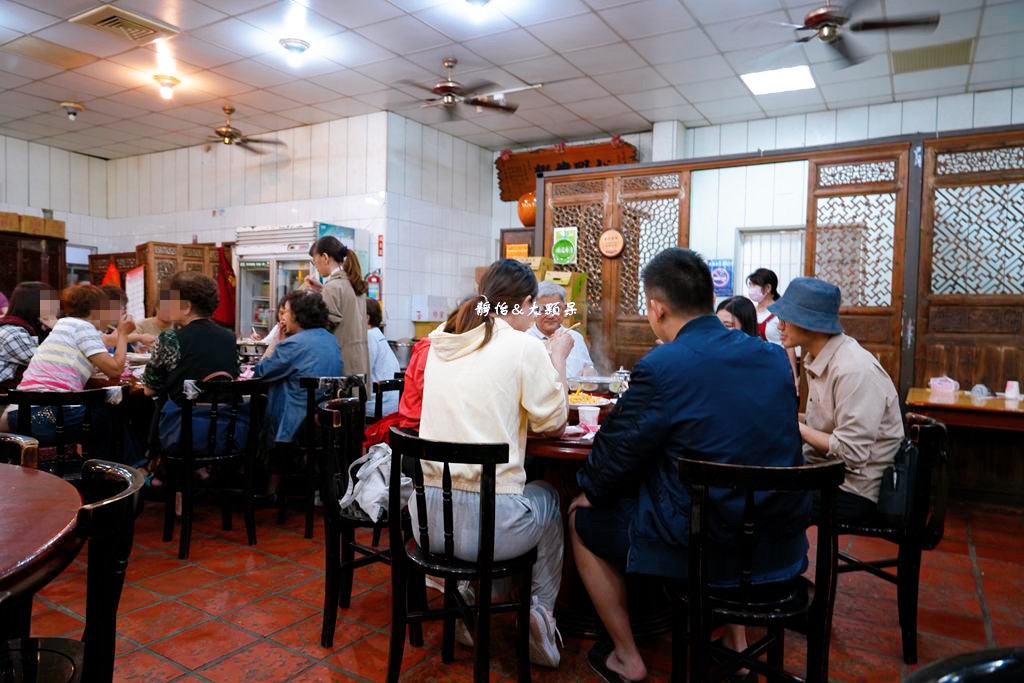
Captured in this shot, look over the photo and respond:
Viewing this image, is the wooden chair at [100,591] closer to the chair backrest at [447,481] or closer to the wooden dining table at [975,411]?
the chair backrest at [447,481]

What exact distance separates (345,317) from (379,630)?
2511 mm

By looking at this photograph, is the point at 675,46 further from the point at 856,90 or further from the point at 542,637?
the point at 542,637

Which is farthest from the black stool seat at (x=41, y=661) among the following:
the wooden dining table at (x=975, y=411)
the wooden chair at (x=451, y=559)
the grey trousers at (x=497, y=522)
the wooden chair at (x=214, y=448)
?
the wooden dining table at (x=975, y=411)

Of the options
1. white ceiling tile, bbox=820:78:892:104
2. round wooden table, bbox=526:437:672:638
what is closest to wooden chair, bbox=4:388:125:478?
round wooden table, bbox=526:437:672:638

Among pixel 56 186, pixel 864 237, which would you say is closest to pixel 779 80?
pixel 864 237

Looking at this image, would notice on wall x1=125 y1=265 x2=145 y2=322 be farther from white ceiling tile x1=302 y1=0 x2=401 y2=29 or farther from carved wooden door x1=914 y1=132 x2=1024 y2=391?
carved wooden door x1=914 y1=132 x2=1024 y2=391

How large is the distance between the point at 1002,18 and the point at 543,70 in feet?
12.9

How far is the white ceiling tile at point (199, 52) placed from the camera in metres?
5.97

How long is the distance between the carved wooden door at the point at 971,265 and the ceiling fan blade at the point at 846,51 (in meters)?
0.87

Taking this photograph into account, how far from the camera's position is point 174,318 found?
402 centimetres

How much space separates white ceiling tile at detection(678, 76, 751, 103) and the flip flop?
19.8ft

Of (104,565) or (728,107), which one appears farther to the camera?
(728,107)

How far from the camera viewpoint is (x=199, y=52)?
20.4 ft

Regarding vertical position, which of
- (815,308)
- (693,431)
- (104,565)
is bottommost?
(104,565)
